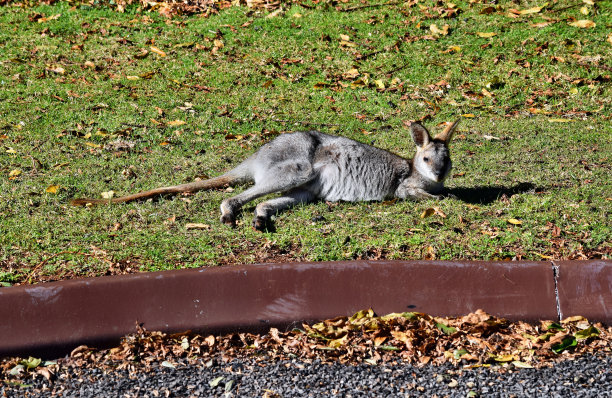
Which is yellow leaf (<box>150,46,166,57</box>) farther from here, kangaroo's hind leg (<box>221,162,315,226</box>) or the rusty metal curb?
the rusty metal curb

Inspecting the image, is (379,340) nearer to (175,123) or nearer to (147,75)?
(175,123)

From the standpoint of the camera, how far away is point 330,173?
232 inches

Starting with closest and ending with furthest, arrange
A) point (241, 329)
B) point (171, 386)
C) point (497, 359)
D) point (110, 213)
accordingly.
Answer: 1. point (171, 386)
2. point (497, 359)
3. point (241, 329)
4. point (110, 213)

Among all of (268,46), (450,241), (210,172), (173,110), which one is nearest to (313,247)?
(450,241)

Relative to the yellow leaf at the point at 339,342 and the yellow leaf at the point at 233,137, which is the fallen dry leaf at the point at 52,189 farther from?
the yellow leaf at the point at 339,342

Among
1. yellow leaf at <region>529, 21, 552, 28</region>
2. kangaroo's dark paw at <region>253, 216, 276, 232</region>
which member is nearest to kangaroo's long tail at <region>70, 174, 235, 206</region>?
kangaroo's dark paw at <region>253, 216, 276, 232</region>

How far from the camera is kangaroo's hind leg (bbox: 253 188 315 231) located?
5209 mm

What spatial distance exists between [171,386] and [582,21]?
8638mm

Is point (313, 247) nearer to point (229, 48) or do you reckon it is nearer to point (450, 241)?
point (450, 241)

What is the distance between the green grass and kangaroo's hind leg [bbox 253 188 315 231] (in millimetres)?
106

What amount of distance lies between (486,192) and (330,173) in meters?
1.27

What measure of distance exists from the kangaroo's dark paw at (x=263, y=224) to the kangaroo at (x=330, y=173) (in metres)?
0.25

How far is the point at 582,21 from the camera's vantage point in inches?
398

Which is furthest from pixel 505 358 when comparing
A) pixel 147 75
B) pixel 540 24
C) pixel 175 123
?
pixel 540 24
